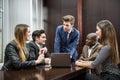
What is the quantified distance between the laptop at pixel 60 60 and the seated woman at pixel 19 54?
0.15m

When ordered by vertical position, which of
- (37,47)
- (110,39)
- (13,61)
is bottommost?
(13,61)

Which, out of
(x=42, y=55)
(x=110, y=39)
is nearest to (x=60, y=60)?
(x=42, y=55)

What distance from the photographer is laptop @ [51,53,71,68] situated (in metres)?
2.70

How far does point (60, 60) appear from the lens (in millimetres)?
2703

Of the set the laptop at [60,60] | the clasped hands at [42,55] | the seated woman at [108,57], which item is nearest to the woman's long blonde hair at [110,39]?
the seated woman at [108,57]

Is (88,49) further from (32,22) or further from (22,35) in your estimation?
(22,35)

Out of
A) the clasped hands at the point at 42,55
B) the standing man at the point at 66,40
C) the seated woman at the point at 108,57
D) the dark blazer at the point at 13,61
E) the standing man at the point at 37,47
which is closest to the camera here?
the seated woman at the point at 108,57

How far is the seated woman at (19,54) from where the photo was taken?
8.75 ft

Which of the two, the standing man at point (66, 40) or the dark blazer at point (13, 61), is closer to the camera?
the dark blazer at point (13, 61)

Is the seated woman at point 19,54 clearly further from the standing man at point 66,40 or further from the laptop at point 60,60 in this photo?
the standing man at point 66,40

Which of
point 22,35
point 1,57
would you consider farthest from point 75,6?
point 22,35

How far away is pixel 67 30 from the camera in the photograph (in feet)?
12.3

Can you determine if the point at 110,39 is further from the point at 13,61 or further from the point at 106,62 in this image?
the point at 13,61

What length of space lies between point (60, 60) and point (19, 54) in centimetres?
48
